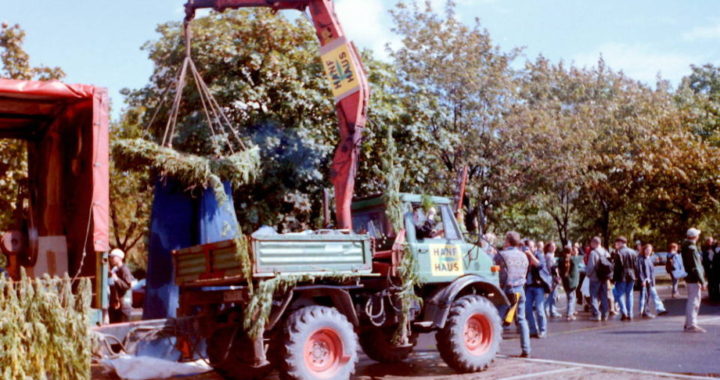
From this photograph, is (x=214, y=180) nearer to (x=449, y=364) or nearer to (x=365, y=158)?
(x=449, y=364)

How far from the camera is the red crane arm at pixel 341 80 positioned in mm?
11094

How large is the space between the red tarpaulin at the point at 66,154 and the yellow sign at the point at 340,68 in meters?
4.13

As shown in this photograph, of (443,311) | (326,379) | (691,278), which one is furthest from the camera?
Result: (691,278)

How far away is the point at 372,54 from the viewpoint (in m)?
19.1

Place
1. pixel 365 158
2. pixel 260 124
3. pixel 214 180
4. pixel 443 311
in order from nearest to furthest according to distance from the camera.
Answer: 1. pixel 443 311
2. pixel 214 180
3. pixel 260 124
4. pixel 365 158

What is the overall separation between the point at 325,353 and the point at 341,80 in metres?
4.65

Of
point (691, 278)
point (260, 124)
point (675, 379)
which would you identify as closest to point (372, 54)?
point (260, 124)

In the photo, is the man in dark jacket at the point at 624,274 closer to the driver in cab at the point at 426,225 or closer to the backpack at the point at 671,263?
the backpack at the point at 671,263

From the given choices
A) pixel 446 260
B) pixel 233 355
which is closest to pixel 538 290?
pixel 446 260

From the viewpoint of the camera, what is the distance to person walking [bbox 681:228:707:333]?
12.9 meters

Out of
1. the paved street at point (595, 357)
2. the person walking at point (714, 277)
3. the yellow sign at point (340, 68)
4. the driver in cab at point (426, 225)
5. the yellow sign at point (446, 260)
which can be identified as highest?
the yellow sign at point (340, 68)

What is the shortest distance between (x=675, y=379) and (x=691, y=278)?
4958 millimetres

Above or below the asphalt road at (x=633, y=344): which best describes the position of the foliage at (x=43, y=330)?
above

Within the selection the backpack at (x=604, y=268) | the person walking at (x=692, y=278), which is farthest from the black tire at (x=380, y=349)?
the backpack at (x=604, y=268)
